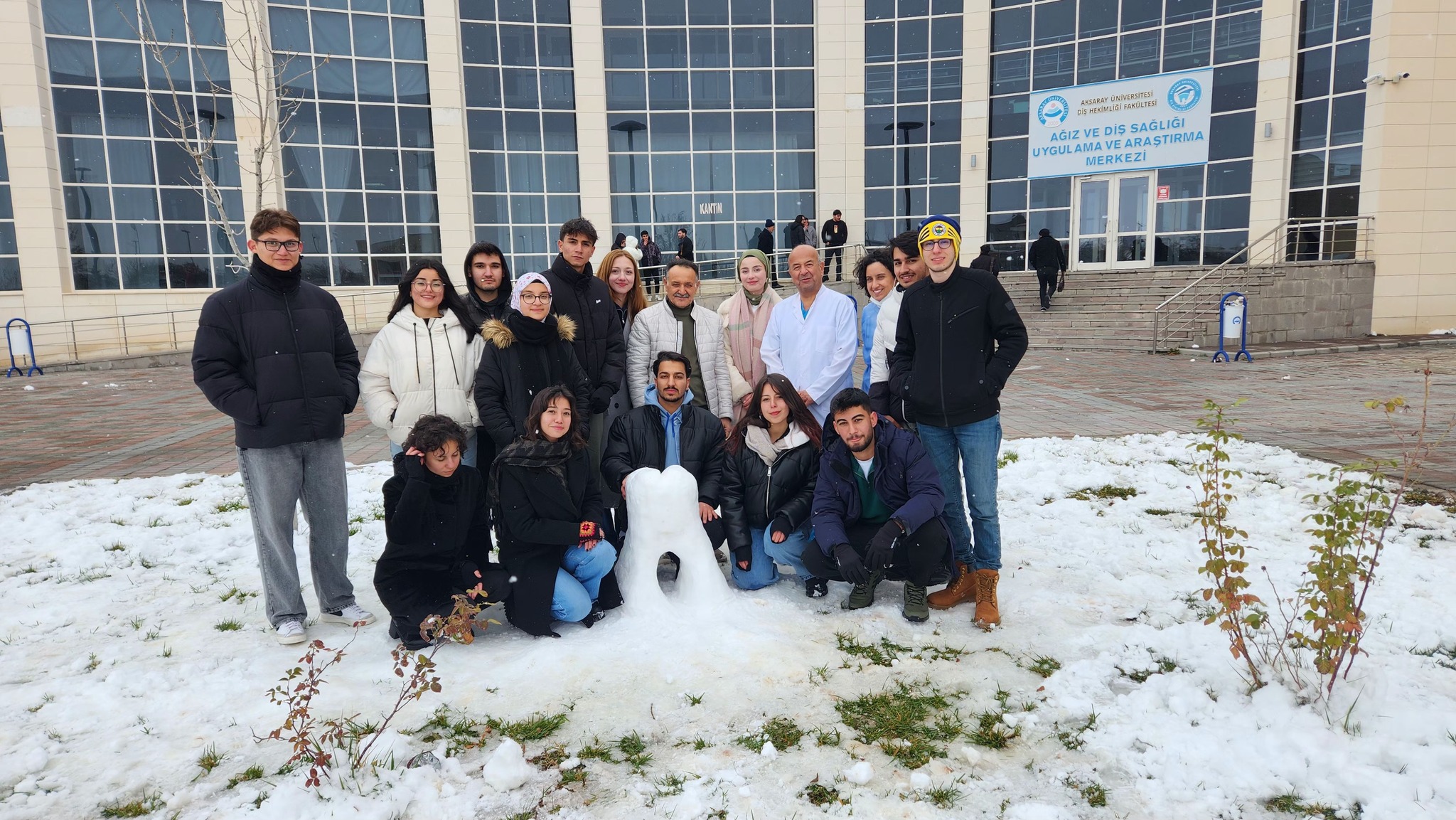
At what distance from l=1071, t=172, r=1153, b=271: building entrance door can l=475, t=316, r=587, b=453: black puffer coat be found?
21.0m

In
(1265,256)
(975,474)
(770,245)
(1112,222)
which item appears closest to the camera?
(975,474)

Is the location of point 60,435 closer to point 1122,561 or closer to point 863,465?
point 863,465

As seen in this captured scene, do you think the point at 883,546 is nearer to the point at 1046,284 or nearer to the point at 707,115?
the point at 1046,284

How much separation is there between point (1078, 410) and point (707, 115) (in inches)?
640

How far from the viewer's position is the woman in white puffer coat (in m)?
4.33

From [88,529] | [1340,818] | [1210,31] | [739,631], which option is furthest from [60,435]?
[1210,31]

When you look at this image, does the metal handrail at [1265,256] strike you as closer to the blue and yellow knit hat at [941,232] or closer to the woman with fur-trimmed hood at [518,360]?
the blue and yellow knit hat at [941,232]

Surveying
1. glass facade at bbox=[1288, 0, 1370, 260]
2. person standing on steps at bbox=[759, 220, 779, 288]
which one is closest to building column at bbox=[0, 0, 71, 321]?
person standing on steps at bbox=[759, 220, 779, 288]

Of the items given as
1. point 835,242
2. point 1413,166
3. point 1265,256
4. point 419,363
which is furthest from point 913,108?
point 419,363

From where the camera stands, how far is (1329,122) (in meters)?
18.8

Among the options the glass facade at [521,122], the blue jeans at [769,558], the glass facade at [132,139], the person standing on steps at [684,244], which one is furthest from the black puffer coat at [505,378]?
the glass facade at [132,139]

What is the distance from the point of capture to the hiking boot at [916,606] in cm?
416

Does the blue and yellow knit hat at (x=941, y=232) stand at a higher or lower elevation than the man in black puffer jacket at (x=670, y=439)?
higher

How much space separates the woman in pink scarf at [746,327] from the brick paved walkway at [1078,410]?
13.6 ft
